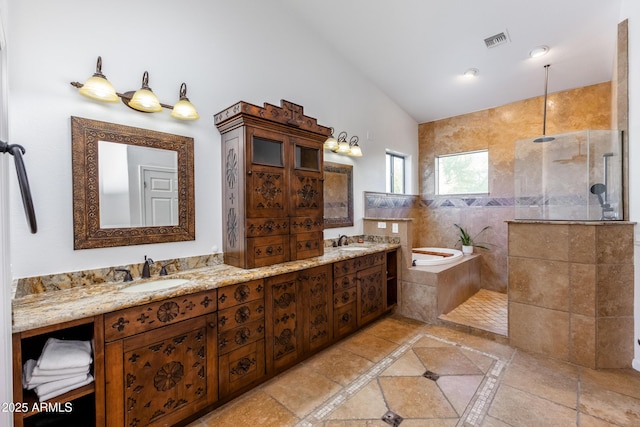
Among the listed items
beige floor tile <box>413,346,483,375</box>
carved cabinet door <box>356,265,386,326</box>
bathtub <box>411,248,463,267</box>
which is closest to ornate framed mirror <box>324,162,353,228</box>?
carved cabinet door <box>356,265,386,326</box>

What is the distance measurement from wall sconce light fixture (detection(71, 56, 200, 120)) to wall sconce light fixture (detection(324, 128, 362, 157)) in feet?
5.07

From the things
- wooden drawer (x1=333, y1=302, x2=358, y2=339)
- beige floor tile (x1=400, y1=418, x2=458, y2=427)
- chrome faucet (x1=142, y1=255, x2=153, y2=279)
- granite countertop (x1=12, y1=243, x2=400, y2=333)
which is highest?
chrome faucet (x1=142, y1=255, x2=153, y2=279)

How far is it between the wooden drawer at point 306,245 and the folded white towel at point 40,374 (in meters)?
1.50

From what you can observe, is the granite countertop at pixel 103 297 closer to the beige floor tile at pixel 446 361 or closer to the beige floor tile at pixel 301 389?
the beige floor tile at pixel 301 389

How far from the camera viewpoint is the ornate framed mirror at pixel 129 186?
1.74 metres

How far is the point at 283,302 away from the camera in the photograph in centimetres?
218

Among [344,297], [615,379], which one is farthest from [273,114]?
[615,379]

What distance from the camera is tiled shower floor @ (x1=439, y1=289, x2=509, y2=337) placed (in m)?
2.91

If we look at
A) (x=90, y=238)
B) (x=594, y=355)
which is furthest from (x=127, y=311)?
(x=594, y=355)

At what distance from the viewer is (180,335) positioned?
1627 mm

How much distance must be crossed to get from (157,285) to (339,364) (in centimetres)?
154

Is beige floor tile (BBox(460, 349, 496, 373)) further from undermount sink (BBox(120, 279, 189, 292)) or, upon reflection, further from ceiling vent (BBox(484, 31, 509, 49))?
ceiling vent (BBox(484, 31, 509, 49))

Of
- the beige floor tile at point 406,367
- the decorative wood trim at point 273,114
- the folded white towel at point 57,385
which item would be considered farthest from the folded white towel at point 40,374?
the beige floor tile at point 406,367

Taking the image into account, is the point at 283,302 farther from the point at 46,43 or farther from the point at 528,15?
the point at 528,15
